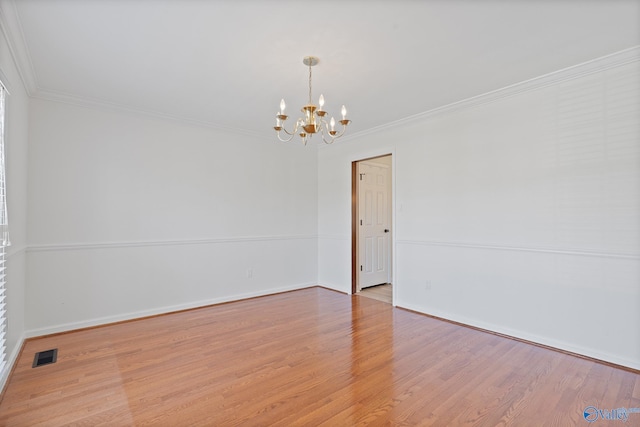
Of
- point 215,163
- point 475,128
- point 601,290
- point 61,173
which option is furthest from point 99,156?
point 601,290

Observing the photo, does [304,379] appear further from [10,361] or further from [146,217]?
[146,217]

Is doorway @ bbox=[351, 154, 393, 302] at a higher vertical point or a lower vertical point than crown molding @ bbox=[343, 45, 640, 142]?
lower

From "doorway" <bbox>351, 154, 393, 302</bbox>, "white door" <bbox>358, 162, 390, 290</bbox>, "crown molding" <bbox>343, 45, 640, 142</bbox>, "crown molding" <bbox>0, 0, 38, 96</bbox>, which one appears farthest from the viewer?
"white door" <bbox>358, 162, 390, 290</bbox>

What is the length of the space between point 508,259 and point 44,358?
14.2ft

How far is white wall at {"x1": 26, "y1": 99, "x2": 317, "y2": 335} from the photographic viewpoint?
3.13m

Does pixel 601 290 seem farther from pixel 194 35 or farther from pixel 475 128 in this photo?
pixel 194 35

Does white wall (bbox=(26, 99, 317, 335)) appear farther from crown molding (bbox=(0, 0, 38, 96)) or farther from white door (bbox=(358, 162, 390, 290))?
white door (bbox=(358, 162, 390, 290))

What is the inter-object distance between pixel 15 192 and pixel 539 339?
15.5 ft

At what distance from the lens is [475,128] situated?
336 centimetres

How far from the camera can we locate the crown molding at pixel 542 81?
2422mm

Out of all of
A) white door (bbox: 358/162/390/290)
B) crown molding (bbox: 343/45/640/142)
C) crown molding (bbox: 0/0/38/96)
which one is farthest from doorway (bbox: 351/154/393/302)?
crown molding (bbox: 0/0/38/96)

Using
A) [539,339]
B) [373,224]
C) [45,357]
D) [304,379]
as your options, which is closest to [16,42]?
[45,357]

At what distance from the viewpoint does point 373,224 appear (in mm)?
5191

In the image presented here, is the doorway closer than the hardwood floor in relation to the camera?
No
